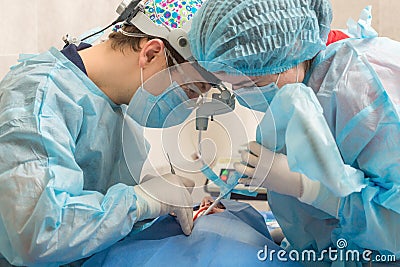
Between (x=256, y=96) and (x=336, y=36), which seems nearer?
(x=256, y=96)

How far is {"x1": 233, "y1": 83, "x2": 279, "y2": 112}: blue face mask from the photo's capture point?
103 cm

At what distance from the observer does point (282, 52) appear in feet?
3.33

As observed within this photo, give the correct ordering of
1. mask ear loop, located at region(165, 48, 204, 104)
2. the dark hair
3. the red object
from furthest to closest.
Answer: the red object → the dark hair → mask ear loop, located at region(165, 48, 204, 104)

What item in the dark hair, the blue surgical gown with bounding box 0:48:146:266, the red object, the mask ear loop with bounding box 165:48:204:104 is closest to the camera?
the blue surgical gown with bounding box 0:48:146:266

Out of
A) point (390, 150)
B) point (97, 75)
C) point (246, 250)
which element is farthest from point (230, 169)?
point (97, 75)

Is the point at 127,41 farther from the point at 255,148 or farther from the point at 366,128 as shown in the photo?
the point at 366,128

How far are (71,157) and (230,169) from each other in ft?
0.94

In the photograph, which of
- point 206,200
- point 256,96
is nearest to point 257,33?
point 256,96

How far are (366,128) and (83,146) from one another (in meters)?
0.54

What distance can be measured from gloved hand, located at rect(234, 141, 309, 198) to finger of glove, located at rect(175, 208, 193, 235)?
155mm

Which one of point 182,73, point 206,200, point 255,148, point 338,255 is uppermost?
point 182,73

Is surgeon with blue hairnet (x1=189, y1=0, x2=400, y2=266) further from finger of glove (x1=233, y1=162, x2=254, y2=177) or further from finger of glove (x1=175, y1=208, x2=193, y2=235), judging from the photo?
finger of glove (x1=175, y1=208, x2=193, y2=235)

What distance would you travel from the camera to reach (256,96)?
3.41 feet

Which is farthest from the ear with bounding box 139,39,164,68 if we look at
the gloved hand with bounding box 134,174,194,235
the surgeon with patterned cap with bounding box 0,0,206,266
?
the gloved hand with bounding box 134,174,194,235
